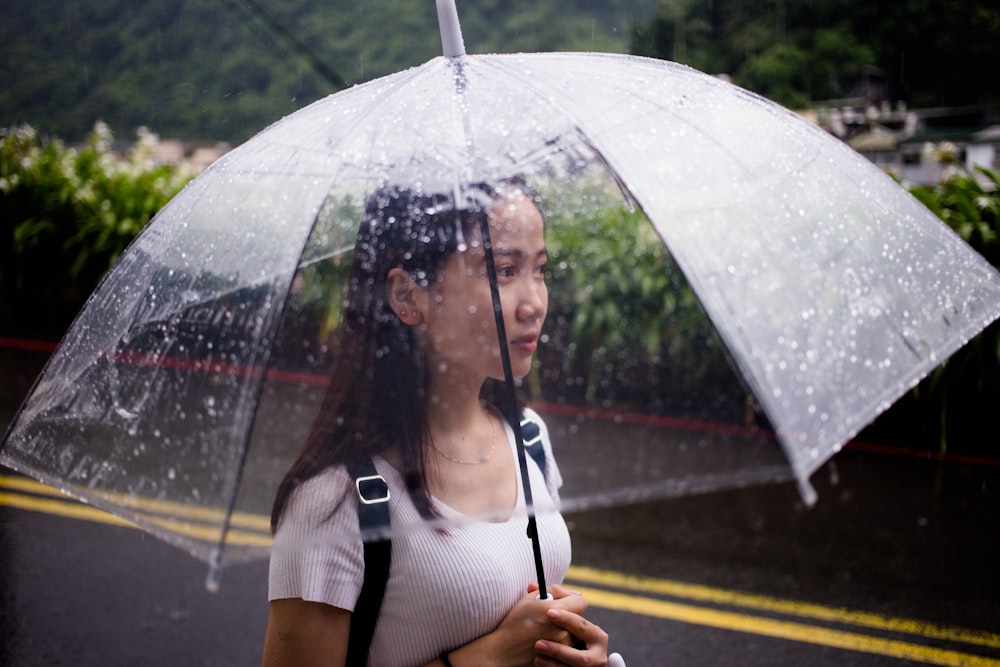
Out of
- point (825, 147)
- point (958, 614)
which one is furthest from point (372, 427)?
point (958, 614)

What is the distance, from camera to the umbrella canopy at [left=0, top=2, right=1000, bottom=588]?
55.6 inches

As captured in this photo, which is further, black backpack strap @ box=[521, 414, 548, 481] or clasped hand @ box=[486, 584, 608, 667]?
black backpack strap @ box=[521, 414, 548, 481]

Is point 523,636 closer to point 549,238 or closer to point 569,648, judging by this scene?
point 569,648

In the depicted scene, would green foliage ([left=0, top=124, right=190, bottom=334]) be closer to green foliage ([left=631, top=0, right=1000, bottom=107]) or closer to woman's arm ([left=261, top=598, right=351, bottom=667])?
green foliage ([left=631, top=0, right=1000, bottom=107])

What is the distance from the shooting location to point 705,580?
4.36 metres

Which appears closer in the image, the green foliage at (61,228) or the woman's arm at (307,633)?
the woman's arm at (307,633)

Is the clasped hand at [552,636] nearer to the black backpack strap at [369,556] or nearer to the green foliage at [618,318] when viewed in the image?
the black backpack strap at [369,556]

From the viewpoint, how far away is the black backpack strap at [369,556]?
1441 millimetres

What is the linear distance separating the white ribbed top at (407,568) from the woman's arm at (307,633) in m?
0.03

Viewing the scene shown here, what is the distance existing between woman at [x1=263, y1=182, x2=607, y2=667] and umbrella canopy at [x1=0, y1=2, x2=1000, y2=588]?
0.08m

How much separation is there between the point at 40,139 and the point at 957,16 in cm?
1054

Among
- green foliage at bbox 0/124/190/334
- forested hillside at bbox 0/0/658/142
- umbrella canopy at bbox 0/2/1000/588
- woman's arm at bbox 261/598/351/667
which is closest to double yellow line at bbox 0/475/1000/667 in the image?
forested hillside at bbox 0/0/658/142

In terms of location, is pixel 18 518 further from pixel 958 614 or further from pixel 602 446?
pixel 958 614

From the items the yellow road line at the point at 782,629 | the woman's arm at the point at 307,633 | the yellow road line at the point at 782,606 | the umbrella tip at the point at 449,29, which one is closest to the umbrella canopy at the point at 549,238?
the umbrella tip at the point at 449,29
